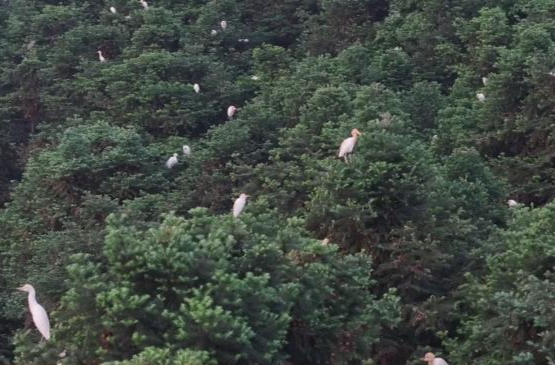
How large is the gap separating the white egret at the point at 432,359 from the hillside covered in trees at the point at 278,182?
0.32 ft

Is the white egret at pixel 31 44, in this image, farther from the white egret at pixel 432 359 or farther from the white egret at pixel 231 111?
the white egret at pixel 432 359

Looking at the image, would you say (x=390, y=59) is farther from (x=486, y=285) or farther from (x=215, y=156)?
(x=486, y=285)

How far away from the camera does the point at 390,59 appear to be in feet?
28.4

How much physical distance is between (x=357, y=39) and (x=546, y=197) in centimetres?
391

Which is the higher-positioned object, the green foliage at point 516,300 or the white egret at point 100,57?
the green foliage at point 516,300

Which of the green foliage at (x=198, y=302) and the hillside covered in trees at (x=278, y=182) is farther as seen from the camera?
the hillside covered in trees at (x=278, y=182)

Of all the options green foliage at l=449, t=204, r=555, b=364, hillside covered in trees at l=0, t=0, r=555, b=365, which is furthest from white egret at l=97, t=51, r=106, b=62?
green foliage at l=449, t=204, r=555, b=364

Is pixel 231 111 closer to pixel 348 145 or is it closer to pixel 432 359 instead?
pixel 348 145

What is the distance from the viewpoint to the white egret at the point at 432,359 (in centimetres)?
443

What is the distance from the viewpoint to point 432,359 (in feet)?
14.6

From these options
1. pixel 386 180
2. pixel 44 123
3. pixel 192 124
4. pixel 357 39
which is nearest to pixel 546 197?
pixel 386 180

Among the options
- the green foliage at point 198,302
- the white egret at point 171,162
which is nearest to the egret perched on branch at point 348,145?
the green foliage at point 198,302

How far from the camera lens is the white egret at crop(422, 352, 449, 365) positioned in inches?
174

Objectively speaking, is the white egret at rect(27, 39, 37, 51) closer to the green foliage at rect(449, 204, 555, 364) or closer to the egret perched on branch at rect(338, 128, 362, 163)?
the egret perched on branch at rect(338, 128, 362, 163)
